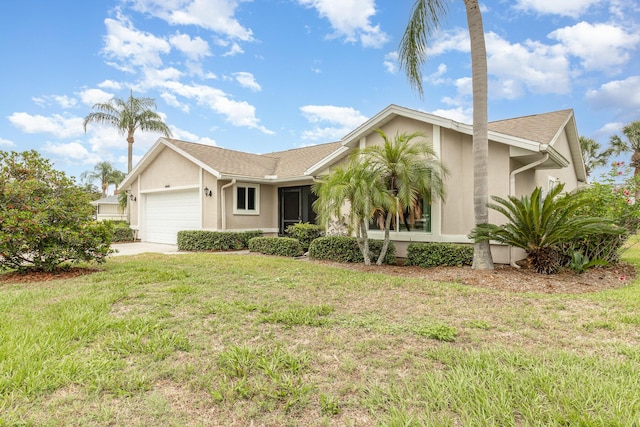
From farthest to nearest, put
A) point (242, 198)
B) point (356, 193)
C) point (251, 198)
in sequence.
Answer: point (251, 198) < point (242, 198) < point (356, 193)

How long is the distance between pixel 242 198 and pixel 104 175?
45.2m

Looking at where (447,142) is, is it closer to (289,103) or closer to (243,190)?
(243,190)

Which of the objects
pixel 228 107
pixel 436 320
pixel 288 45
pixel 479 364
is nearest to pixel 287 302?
pixel 436 320

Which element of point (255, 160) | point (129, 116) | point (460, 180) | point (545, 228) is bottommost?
point (545, 228)

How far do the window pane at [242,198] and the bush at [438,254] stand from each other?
8.26 meters

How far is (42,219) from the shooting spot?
6.63m

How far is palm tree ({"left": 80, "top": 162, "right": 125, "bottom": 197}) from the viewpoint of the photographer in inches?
1918

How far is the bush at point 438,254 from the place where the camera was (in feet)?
27.1

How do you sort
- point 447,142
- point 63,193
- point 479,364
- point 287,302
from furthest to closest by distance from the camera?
point 447,142, point 63,193, point 287,302, point 479,364

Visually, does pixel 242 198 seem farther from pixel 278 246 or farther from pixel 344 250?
pixel 344 250

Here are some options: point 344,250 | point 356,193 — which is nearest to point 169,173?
point 344,250

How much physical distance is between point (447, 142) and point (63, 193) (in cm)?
972

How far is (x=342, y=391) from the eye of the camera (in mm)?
2523

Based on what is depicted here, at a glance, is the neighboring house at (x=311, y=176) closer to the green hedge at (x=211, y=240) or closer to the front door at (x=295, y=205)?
the front door at (x=295, y=205)
